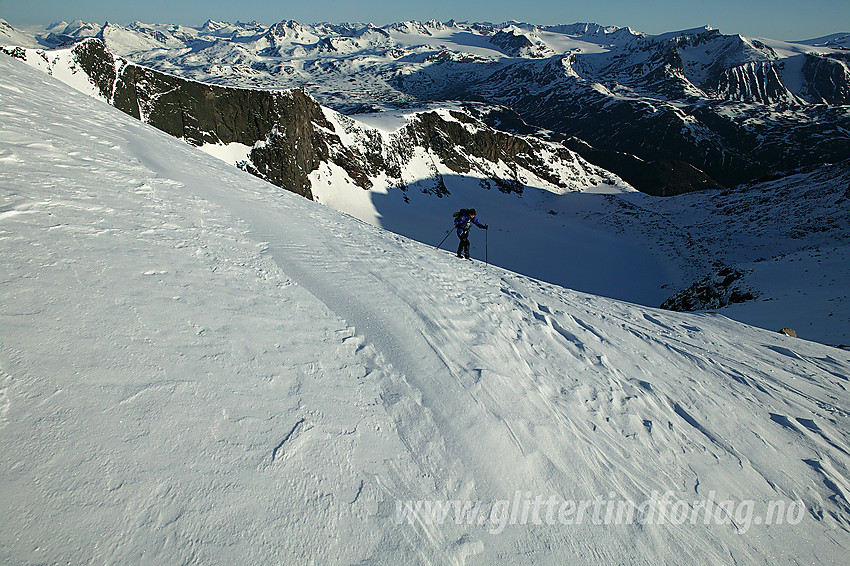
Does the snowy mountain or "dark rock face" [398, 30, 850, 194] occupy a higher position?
"dark rock face" [398, 30, 850, 194]

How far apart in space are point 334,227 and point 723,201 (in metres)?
49.0

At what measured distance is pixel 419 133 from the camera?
50594mm

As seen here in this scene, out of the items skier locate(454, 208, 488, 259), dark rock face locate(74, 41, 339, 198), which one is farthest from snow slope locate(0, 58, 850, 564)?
dark rock face locate(74, 41, 339, 198)

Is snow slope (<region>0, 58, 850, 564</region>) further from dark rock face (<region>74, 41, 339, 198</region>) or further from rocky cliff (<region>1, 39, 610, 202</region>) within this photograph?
Result: rocky cliff (<region>1, 39, 610, 202</region>)

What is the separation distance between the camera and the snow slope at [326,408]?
256 centimetres

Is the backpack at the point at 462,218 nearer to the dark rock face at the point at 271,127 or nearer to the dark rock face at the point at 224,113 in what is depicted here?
the dark rock face at the point at 271,127

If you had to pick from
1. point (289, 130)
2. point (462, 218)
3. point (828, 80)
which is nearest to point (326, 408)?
point (462, 218)

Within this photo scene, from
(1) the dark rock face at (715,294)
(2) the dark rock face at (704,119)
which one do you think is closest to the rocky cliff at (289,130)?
(1) the dark rock face at (715,294)

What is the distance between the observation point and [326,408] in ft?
11.8

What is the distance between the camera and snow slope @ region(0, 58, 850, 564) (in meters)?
2.56

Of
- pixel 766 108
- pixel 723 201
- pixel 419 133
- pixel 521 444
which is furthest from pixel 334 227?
Result: pixel 766 108

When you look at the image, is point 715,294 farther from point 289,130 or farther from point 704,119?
point 704,119

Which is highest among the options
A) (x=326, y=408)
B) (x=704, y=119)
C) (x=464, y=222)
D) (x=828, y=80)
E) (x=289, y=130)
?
(x=828, y=80)

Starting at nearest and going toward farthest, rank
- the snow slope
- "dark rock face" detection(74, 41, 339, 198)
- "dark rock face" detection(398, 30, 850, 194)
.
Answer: the snow slope, "dark rock face" detection(74, 41, 339, 198), "dark rock face" detection(398, 30, 850, 194)
